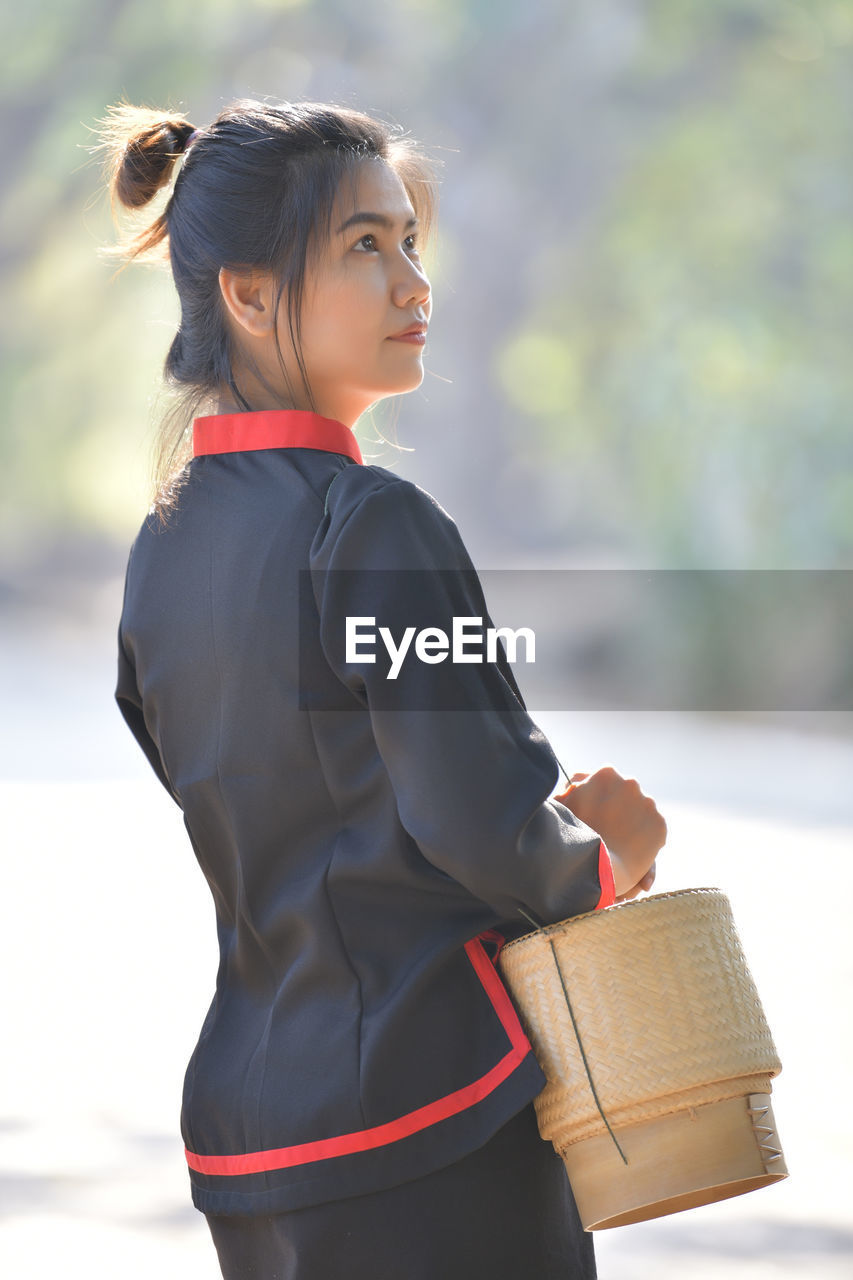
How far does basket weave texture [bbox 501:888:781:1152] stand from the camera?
94cm

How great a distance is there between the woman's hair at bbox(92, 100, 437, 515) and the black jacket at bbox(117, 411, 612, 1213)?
0.09 metres

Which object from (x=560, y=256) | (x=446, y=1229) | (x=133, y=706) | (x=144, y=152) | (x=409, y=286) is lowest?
(x=446, y=1229)

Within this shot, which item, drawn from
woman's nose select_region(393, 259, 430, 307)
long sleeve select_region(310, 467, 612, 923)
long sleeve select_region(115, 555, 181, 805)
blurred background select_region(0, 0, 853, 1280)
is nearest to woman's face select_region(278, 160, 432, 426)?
woman's nose select_region(393, 259, 430, 307)

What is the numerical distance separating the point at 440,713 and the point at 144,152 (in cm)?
57

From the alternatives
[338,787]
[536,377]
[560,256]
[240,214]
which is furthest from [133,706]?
[560,256]

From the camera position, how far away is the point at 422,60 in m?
9.02

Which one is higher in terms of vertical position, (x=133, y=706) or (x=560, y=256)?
(x=560, y=256)

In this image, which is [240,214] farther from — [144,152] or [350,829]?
[350,829]

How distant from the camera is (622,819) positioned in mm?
1059

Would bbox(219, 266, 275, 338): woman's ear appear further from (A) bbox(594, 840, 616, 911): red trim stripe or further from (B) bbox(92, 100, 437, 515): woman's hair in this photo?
(A) bbox(594, 840, 616, 911): red trim stripe

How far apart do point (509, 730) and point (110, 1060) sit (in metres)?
2.45

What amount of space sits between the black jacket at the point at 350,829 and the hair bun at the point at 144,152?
0.99ft

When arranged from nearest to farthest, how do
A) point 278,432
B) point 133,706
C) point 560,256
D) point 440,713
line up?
point 440,713 → point 278,432 → point 133,706 → point 560,256

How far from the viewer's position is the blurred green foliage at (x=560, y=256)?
26.0 ft
